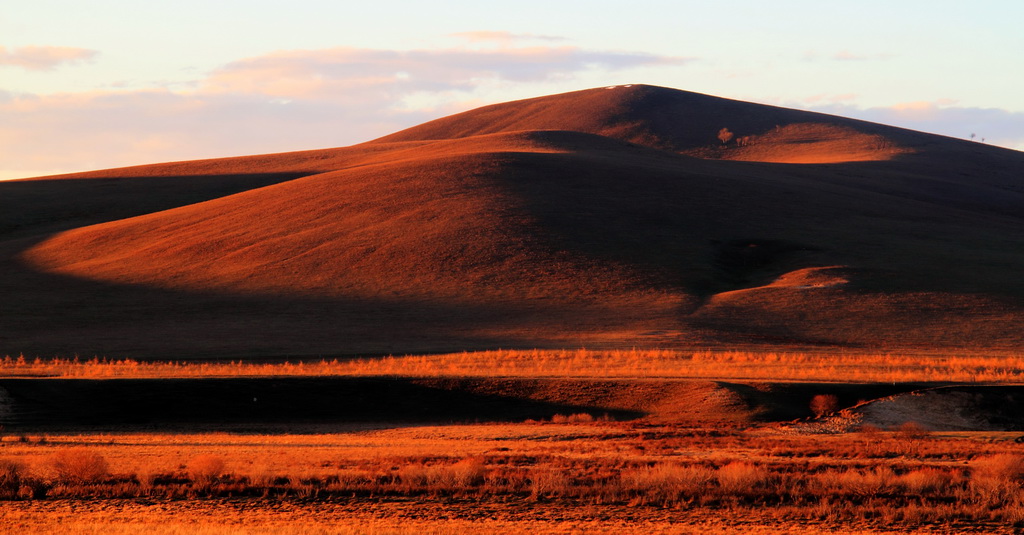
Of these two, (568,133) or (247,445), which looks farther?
(568,133)

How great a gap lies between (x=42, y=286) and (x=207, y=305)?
12.6m

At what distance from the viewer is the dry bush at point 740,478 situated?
1605 cm

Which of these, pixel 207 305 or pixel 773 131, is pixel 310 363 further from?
pixel 773 131

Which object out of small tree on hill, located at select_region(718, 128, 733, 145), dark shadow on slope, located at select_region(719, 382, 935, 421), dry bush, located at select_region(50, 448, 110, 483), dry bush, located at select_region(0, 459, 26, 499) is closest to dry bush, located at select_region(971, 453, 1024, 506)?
dark shadow on slope, located at select_region(719, 382, 935, 421)

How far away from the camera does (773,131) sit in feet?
484

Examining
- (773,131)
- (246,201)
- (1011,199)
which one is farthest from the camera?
(773,131)

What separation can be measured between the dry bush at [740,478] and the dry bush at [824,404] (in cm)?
994

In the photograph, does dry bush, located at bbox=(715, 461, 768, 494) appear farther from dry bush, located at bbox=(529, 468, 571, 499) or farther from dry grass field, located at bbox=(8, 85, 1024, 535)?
dry bush, located at bbox=(529, 468, 571, 499)

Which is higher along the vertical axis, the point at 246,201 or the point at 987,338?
the point at 246,201

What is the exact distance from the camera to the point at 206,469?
1705cm

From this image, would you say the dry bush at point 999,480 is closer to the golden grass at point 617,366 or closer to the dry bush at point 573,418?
the dry bush at point 573,418

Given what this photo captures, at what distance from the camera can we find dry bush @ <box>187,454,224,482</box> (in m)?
16.9

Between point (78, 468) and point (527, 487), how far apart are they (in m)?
7.57

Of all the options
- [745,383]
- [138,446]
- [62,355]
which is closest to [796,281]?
[745,383]
